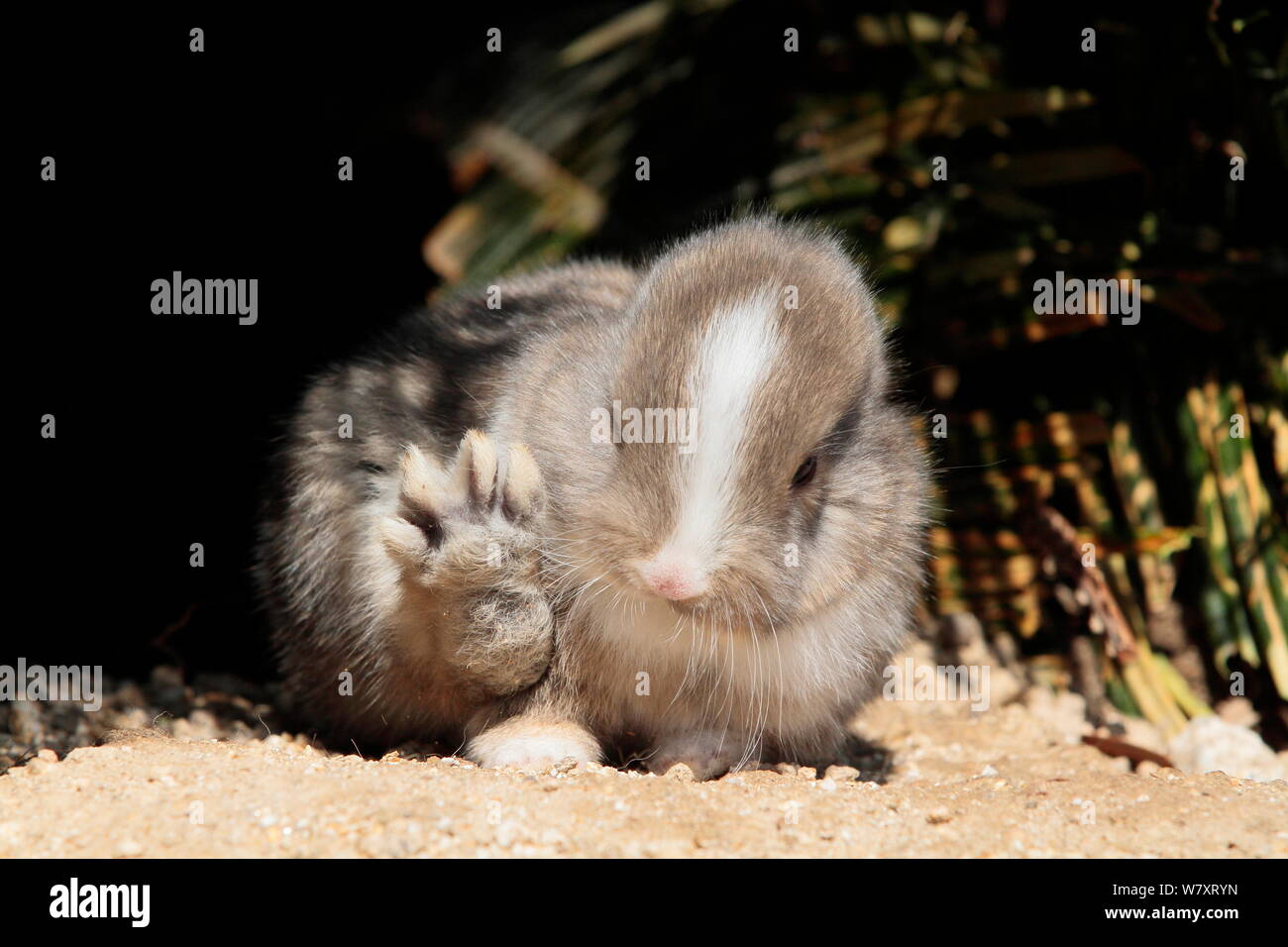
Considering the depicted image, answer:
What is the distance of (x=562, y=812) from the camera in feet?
11.6

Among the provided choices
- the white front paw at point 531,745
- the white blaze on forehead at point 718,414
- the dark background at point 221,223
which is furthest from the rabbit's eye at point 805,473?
the dark background at point 221,223

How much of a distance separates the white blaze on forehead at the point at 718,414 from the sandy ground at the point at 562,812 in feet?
2.52

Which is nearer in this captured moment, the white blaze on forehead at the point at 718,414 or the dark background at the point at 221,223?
the white blaze on forehead at the point at 718,414

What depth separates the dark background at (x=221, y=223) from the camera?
6.25 metres

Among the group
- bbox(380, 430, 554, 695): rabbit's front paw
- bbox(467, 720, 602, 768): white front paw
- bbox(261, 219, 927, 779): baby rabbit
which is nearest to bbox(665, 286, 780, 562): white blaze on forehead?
bbox(261, 219, 927, 779): baby rabbit

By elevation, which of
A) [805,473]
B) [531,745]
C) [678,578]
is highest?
[805,473]

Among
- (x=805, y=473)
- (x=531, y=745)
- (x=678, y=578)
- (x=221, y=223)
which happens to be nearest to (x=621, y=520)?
(x=678, y=578)

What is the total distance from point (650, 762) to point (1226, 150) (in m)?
3.97

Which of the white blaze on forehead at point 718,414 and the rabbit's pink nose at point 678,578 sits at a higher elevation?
the white blaze on forehead at point 718,414

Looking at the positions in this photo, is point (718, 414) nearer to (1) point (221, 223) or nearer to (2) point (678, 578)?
(2) point (678, 578)

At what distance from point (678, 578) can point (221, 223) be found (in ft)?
13.8

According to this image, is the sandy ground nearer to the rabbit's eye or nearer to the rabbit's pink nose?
the rabbit's pink nose

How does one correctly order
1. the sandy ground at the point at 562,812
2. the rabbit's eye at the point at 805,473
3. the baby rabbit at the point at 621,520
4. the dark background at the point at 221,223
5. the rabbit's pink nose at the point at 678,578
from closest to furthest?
the sandy ground at the point at 562,812, the rabbit's pink nose at the point at 678,578, the baby rabbit at the point at 621,520, the rabbit's eye at the point at 805,473, the dark background at the point at 221,223

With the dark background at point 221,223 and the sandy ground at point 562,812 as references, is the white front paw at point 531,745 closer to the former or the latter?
the sandy ground at point 562,812
